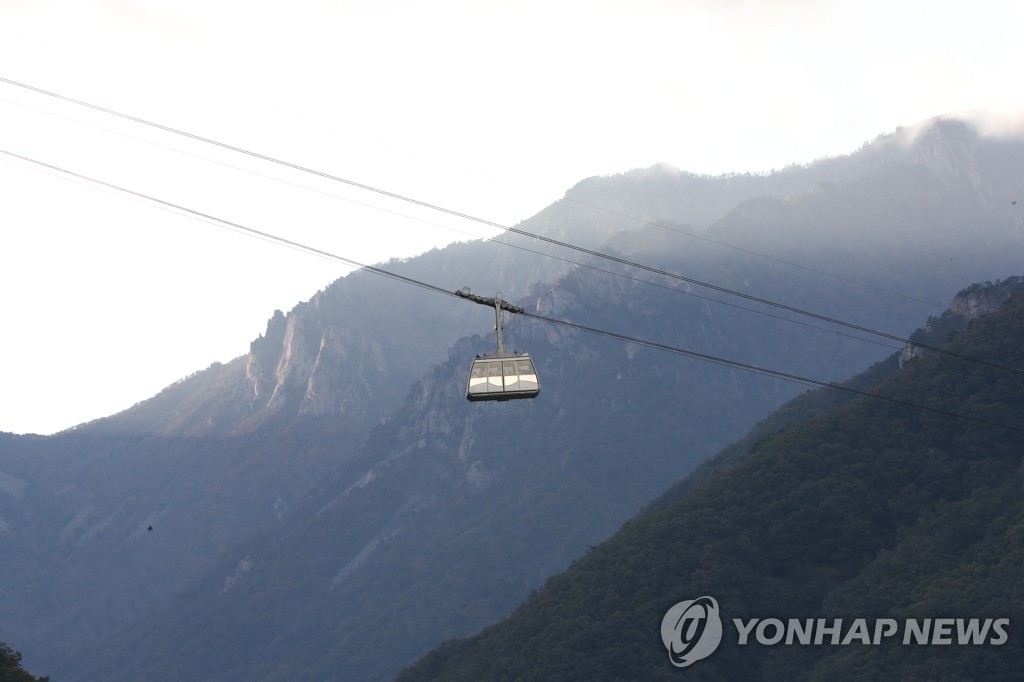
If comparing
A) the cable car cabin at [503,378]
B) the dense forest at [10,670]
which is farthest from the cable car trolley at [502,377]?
the dense forest at [10,670]

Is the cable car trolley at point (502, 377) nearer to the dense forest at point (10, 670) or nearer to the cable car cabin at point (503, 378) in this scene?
Answer: the cable car cabin at point (503, 378)

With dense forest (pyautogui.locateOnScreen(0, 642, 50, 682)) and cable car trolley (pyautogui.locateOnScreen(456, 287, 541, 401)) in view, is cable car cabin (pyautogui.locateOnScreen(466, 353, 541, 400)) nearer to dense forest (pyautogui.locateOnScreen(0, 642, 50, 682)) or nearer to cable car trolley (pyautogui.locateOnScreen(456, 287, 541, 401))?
cable car trolley (pyautogui.locateOnScreen(456, 287, 541, 401))

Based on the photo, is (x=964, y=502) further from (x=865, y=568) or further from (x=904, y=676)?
(x=904, y=676)

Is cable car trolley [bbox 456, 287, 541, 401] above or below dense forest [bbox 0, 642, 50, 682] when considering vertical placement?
above

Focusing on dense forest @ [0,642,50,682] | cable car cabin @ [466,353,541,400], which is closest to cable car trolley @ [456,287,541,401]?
cable car cabin @ [466,353,541,400]

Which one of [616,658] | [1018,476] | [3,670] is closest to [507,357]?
[3,670]

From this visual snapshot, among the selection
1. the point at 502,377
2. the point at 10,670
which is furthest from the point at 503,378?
the point at 10,670

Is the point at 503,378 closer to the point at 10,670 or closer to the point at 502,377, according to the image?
the point at 502,377

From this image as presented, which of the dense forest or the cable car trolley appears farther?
the dense forest
